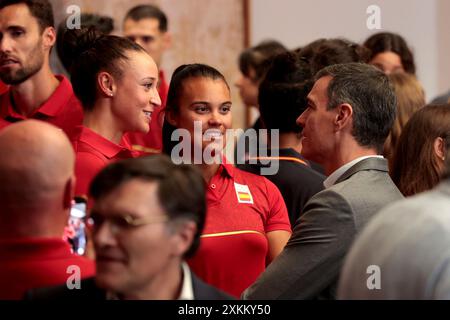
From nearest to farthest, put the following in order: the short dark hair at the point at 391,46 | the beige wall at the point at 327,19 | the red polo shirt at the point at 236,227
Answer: the red polo shirt at the point at 236,227
the short dark hair at the point at 391,46
the beige wall at the point at 327,19

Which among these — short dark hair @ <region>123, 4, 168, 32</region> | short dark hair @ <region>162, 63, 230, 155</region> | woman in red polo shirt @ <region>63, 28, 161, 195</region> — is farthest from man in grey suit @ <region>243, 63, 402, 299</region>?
short dark hair @ <region>123, 4, 168, 32</region>

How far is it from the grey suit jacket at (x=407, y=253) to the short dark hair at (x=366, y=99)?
101 cm

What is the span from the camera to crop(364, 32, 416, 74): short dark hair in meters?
A: 5.84

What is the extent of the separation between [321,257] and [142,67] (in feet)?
3.66

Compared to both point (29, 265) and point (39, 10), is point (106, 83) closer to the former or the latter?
point (39, 10)

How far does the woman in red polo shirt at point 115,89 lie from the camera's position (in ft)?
11.8

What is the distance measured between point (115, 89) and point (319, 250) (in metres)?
1.09

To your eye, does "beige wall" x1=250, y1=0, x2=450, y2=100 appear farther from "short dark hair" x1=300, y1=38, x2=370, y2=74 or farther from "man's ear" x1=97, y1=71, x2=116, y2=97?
"man's ear" x1=97, y1=71, x2=116, y2=97

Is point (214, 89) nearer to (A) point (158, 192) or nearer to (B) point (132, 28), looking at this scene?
(A) point (158, 192)

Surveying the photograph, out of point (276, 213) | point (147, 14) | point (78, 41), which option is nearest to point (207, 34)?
point (147, 14)

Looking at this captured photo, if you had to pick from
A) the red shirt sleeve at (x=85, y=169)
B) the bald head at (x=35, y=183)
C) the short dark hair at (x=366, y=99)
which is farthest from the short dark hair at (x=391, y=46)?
the bald head at (x=35, y=183)

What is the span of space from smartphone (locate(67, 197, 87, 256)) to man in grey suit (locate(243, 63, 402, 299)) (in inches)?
20.3

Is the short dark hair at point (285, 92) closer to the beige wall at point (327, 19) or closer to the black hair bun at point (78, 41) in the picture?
the black hair bun at point (78, 41)
